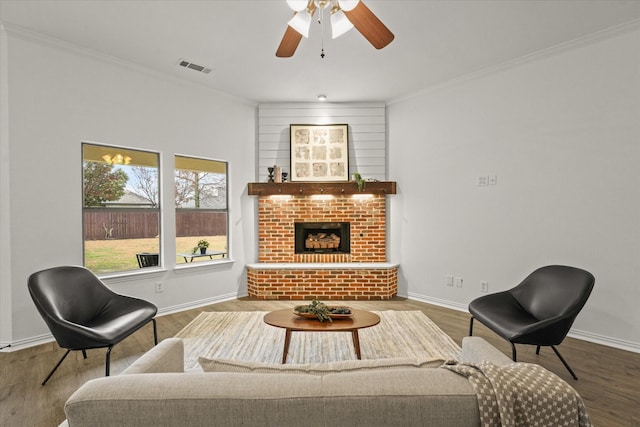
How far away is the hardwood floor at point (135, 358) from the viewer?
2.31 meters

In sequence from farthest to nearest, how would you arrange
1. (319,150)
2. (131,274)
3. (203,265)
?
1. (319,150)
2. (203,265)
3. (131,274)

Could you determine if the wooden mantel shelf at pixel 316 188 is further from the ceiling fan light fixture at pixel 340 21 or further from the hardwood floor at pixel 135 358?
the ceiling fan light fixture at pixel 340 21

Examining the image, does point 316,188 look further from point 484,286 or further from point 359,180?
point 484,286

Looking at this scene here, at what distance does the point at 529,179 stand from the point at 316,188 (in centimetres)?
273

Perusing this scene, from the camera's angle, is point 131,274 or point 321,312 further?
point 131,274

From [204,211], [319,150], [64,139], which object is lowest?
[204,211]

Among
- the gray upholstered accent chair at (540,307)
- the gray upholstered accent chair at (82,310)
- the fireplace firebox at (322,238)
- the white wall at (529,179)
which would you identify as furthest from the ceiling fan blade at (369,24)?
the fireplace firebox at (322,238)

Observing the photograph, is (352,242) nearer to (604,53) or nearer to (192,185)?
(192,185)

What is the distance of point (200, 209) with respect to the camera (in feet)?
16.9

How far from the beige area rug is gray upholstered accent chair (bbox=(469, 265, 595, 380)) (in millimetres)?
506

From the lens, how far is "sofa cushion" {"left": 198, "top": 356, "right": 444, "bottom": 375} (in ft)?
4.00

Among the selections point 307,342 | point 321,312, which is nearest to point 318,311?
point 321,312

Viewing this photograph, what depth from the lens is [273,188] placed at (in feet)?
17.9

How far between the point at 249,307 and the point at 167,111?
2703 millimetres
